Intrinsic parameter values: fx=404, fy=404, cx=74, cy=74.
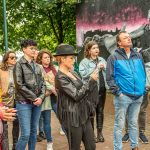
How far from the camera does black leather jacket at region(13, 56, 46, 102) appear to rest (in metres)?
5.66

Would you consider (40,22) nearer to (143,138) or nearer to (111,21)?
(111,21)

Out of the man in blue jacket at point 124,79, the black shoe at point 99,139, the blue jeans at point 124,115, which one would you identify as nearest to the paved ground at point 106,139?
the black shoe at point 99,139

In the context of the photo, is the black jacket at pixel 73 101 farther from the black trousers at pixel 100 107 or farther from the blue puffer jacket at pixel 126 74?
the black trousers at pixel 100 107

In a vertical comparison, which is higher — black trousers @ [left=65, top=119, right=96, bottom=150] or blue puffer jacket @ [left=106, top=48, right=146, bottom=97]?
blue puffer jacket @ [left=106, top=48, right=146, bottom=97]

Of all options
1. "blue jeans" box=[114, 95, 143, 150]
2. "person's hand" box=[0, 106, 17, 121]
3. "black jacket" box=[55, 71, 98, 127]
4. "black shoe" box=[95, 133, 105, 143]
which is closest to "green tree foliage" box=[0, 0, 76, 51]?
"black shoe" box=[95, 133, 105, 143]

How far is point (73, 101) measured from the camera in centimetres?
483

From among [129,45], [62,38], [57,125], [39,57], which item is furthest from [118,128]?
[62,38]

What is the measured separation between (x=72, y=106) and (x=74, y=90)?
0.73ft

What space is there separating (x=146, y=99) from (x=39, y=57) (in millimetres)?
2089

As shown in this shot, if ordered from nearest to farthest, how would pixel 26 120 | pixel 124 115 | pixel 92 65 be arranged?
1. pixel 26 120
2. pixel 124 115
3. pixel 92 65

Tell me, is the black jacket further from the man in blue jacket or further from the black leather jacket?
the man in blue jacket

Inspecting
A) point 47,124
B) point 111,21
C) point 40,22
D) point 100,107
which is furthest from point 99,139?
point 40,22

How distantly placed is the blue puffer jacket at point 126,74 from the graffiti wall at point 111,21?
5.27 meters

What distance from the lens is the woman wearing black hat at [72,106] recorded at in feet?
15.7
